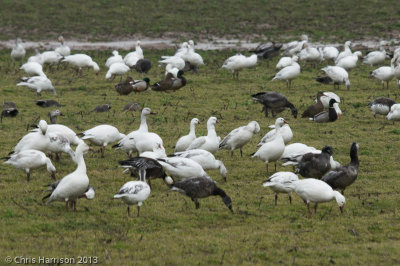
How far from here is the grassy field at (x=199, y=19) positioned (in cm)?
3409

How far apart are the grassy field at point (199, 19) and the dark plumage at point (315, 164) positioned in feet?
70.5

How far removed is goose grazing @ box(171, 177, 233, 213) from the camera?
10.6 metres

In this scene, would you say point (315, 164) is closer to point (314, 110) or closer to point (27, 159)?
point (27, 159)

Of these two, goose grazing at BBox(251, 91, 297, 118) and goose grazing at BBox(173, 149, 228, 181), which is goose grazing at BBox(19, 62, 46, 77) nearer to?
goose grazing at BBox(251, 91, 297, 118)

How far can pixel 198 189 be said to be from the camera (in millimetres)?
10586

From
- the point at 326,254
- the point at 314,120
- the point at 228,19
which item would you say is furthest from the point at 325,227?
the point at 228,19

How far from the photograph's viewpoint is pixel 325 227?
971 cm

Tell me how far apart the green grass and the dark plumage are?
59 centimetres

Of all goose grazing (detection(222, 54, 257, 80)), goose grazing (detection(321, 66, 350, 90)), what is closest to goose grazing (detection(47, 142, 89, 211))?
goose grazing (detection(321, 66, 350, 90))

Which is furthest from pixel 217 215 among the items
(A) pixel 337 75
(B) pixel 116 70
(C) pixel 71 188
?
(B) pixel 116 70

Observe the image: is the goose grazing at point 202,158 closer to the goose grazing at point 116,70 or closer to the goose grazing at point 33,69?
the goose grazing at point 116,70

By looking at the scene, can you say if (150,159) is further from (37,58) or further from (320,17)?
(320,17)

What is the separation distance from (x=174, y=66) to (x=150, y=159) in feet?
42.8

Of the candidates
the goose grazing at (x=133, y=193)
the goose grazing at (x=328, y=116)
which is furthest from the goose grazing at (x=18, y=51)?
the goose grazing at (x=133, y=193)
